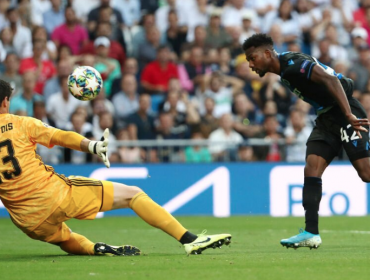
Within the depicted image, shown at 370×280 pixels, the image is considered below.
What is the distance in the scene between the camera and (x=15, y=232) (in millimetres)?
11945

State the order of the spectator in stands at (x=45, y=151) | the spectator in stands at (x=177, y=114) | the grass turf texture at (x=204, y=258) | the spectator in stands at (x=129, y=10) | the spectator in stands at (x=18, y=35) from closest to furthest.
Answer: the grass turf texture at (x=204, y=258)
the spectator in stands at (x=45, y=151)
the spectator in stands at (x=177, y=114)
the spectator in stands at (x=18, y=35)
the spectator in stands at (x=129, y=10)

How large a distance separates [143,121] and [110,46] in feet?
7.99

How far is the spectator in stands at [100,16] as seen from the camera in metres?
17.9

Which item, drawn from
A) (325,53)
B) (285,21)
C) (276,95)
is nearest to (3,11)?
(276,95)

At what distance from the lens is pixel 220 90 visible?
17.2m

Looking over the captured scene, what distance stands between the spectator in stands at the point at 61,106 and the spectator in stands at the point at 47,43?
47.0 inches

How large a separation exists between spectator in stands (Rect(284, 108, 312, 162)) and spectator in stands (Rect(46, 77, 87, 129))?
4.32 meters

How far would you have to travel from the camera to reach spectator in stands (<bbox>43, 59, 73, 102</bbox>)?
16.4m

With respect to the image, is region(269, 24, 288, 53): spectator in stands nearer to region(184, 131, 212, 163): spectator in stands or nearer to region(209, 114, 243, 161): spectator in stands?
region(209, 114, 243, 161): spectator in stands

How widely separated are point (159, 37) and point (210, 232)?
24.6 ft

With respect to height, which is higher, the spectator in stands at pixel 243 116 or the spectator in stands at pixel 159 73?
the spectator in stands at pixel 159 73

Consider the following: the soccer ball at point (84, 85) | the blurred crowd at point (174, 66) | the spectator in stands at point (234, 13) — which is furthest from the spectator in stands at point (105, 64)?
the soccer ball at point (84, 85)

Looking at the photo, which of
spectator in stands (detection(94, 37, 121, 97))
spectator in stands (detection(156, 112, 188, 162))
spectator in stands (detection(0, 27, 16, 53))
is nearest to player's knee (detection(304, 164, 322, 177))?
spectator in stands (detection(156, 112, 188, 162))

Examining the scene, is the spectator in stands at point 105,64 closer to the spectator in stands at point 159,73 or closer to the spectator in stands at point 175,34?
the spectator in stands at point 159,73
